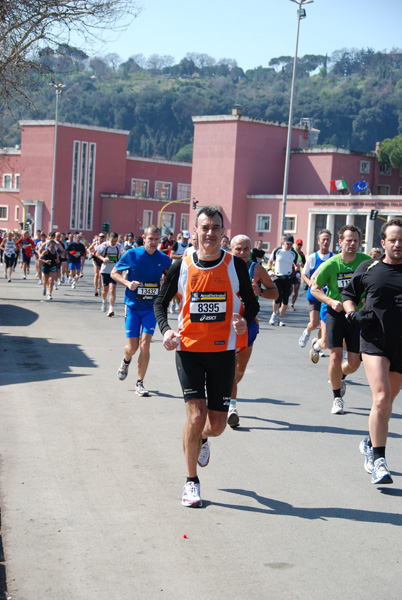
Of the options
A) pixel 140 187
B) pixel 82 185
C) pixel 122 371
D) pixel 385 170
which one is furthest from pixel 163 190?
pixel 122 371

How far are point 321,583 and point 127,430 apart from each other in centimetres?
371

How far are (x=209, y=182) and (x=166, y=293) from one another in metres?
64.8

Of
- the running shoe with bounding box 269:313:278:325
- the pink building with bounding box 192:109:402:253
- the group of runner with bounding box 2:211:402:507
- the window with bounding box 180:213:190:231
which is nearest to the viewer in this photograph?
the group of runner with bounding box 2:211:402:507

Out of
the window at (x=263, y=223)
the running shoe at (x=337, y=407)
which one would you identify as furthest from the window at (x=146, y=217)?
the running shoe at (x=337, y=407)

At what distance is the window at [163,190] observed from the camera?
88062 mm

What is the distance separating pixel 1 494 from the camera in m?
5.55

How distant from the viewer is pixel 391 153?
2837 inches

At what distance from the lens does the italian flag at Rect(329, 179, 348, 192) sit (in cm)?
6550

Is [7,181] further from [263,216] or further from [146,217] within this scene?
[263,216]

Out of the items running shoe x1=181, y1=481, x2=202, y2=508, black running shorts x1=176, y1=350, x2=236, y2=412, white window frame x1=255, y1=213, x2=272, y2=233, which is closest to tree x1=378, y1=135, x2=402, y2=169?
white window frame x1=255, y1=213, x2=272, y2=233

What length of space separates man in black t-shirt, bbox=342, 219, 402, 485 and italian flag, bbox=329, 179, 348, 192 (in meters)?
60.7

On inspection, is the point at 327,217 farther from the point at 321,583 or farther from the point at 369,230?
the point at 321,583

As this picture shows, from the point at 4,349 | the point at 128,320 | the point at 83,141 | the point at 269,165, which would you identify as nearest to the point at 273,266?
the point at 4,349

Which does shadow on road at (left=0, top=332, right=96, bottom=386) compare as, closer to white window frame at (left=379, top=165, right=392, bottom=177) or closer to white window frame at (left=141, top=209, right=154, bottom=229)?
white window frame at (left=379, top=165, right=392, bottom=177)
